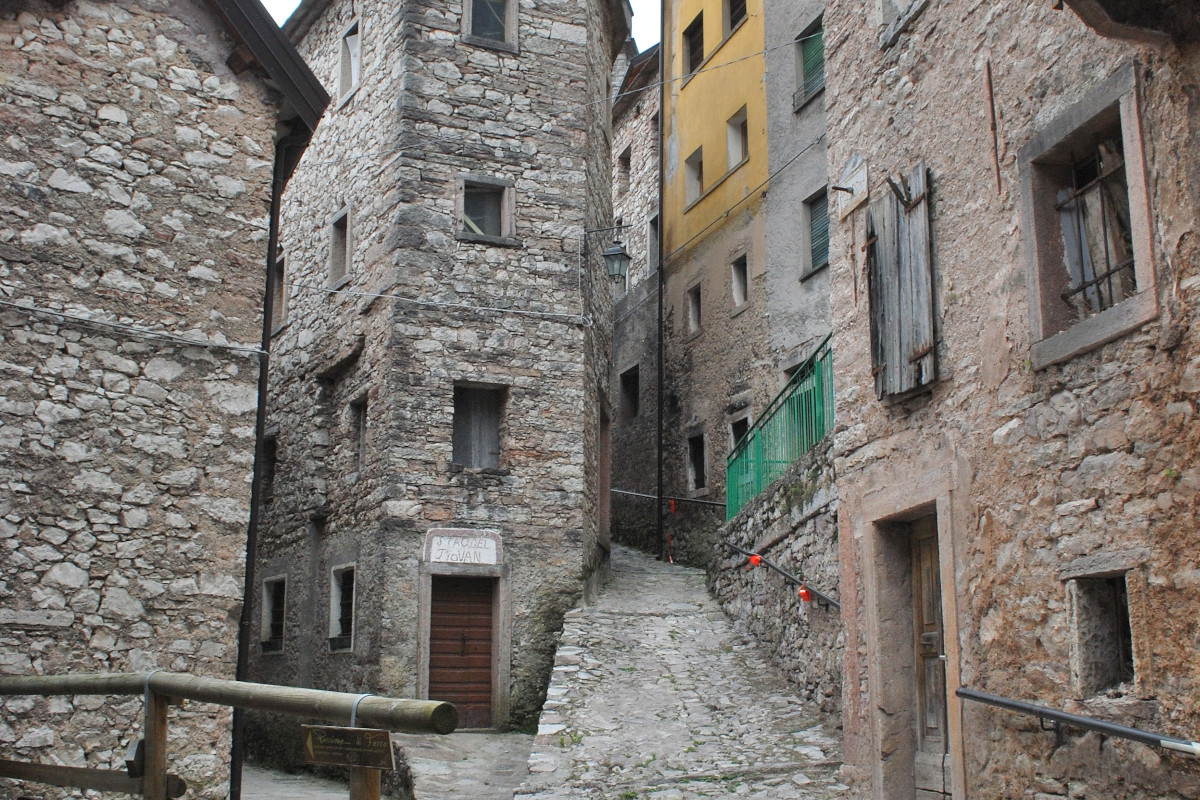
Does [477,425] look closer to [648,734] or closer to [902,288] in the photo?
[648,734]

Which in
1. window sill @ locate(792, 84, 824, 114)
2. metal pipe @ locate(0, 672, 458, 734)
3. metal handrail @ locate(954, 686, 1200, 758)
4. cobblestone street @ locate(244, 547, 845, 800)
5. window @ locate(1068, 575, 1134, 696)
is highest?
Answer: window sill @ locate(792, 84, 824, 114)

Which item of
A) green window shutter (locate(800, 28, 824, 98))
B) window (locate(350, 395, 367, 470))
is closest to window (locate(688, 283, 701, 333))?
green window shutter (locate(800, 28, 824, 98))

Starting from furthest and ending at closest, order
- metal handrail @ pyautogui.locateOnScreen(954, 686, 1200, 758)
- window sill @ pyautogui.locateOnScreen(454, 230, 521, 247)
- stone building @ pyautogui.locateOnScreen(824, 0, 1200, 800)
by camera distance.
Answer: window sill @ pyautogui.locateOnScreen(454, 230, 521, 247) → stone building @ pyautogui.locateOnScreen(824, 0, 1200, 800) → metal handrail @ pyautogui.locateOnScreen(954, 686, 1200, 758)

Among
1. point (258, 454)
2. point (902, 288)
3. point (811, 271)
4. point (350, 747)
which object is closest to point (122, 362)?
point (258, 454)

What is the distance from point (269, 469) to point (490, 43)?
603cm

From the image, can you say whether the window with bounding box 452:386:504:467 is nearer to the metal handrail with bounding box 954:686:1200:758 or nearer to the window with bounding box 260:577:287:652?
the window with bounding box 260:577:287:652

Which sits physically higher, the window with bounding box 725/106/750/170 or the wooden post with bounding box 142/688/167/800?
the window with bounding box 725/106/750/170

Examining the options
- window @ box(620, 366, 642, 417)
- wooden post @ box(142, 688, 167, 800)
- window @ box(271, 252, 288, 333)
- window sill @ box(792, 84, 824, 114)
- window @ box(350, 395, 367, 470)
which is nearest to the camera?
wooden post @ box(142, 688, 167, 800)

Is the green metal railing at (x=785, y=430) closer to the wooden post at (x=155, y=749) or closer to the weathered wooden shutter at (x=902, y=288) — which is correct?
the weathered wooden shutter at (x=902, y=288)

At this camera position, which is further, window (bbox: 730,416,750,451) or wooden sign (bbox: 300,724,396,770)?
window (bbox: 730,416,750,451)

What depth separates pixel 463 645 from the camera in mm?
12094

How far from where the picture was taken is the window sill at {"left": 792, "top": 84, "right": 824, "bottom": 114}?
14953 millimetres

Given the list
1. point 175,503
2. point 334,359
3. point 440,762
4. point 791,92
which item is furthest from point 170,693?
point 791,92

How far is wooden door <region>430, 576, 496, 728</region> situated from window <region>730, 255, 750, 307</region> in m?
6.23
